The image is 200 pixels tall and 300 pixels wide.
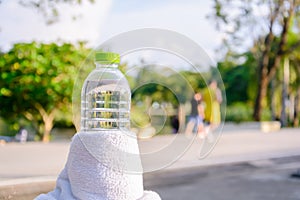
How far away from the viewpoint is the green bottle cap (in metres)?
2.78

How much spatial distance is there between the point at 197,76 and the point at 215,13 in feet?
63.9

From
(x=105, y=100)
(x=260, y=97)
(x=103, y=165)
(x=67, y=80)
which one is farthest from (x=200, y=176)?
(x=260, y=97)

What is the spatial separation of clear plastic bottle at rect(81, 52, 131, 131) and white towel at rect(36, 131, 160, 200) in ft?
0.65

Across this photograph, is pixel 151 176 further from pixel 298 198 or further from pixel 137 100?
pixel 137 100

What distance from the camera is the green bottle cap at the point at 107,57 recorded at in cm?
278

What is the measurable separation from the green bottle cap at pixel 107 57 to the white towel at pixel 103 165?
1.24ft

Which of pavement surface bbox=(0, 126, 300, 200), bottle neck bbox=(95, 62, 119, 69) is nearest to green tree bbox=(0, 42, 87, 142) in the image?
pavement surface bbox=(0, 126, 300, 200)

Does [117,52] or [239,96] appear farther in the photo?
[239,96]

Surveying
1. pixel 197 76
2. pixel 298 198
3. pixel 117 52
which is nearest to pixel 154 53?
pixel 117 52

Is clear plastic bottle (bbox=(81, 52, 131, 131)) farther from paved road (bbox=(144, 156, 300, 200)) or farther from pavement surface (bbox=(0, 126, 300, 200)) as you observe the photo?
paved road (bbox=(144, 156, 300, 200))

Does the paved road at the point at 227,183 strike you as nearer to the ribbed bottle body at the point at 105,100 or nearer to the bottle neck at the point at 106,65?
the ribbed bottle body at the point at 105,100

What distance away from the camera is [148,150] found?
9.44 ft

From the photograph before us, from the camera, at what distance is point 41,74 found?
→ 1702 centimetres

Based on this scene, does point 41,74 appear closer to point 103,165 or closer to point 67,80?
point 67,80
